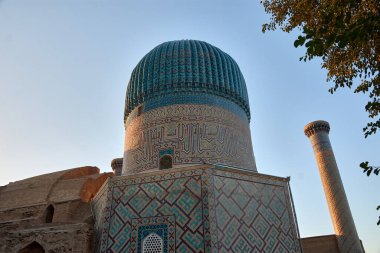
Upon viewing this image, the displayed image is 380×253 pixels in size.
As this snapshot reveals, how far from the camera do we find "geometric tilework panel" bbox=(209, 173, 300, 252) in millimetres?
5625

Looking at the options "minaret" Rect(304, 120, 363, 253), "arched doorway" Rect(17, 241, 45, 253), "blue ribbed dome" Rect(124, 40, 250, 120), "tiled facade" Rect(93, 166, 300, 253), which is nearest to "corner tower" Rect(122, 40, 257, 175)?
"blue ribbed dome" Rect(124, 40, 250, 120)

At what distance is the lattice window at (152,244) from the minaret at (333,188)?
6.74 meters

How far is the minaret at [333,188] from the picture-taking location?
10.1m

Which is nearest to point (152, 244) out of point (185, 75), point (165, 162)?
point (165, 162)

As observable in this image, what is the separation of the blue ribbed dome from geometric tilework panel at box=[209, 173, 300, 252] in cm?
270

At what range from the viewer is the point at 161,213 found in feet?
19.3

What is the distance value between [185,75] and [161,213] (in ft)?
11.9

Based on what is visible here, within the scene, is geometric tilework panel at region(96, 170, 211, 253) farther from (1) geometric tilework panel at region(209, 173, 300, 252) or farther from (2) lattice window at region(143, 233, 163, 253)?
(1) geometric tilework panel at region(209, 173, 300, 252)

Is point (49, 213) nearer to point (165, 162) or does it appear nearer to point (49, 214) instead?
point (49, 214)

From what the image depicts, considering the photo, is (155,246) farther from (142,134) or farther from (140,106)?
(140,106)

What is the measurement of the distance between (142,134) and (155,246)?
3011 millimetres

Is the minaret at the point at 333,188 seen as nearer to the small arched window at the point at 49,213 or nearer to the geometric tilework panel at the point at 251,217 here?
the geometric tilework panel at the point at 251,217

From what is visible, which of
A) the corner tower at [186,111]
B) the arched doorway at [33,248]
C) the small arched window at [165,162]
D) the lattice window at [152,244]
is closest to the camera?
the lattice window at [152,244]

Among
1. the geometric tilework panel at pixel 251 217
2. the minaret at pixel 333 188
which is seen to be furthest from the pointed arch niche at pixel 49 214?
the minaret at pixel 333 188
